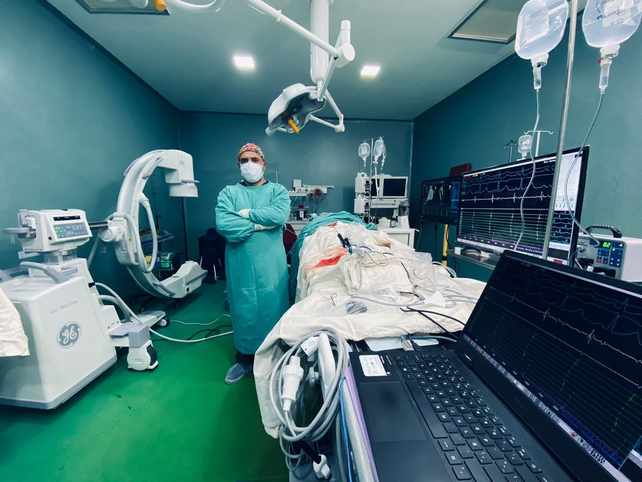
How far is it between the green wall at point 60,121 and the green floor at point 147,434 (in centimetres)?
101

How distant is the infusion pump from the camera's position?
857 millimetres

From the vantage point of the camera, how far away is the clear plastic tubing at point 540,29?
2.09 ft

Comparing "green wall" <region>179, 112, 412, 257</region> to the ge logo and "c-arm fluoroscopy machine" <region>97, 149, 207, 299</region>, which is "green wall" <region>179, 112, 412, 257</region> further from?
the ge logo

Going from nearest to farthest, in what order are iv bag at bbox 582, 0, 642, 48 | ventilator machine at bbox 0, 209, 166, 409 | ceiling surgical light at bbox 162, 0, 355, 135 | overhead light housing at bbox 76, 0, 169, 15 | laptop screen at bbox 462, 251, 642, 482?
laptop screen at bbox 462, 251, 642, 482 → iv bag at bbox 582, 0, 642, 48 → ventilator machine at bbox 0, 209, 166, 409 → ceiling surgical light at bbox 162, 0, 355, 135 → overhead light housing at bbox 76, 0, 169, 15

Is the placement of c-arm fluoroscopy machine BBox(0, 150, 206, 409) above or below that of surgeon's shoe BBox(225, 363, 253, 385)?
above

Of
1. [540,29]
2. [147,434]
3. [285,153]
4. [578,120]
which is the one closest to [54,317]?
[147,434]

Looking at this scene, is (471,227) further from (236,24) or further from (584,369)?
(236,24)

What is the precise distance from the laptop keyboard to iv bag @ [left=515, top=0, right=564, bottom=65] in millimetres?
→ 819

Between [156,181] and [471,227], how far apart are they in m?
3.54

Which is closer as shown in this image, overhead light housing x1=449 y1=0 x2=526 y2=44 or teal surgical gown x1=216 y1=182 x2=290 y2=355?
teal surgical gown x1=216 y1=182 x2=290 y2=355

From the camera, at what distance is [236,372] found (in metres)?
1.62

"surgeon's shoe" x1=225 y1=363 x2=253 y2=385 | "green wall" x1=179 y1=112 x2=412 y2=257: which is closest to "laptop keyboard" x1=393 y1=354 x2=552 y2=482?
"surgeon's shoe" x1=225 y1=363 x2=253 y2=385

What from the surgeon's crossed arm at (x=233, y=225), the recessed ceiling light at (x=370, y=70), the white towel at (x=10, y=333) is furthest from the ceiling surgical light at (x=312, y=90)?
the white towel at (x=10, y=333)

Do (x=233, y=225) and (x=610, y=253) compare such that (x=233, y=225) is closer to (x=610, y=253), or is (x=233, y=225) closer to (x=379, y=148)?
(x=610, y=253)
